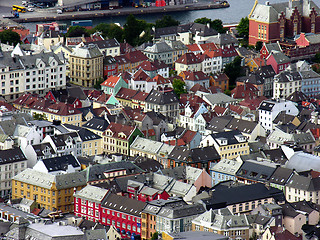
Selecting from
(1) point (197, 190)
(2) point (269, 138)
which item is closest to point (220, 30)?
(2) point (269, 138)

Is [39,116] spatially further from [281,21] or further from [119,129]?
[281,21]

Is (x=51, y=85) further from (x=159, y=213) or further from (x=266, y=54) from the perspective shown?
(x=159, y=213)

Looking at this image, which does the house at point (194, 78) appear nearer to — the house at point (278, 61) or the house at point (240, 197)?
the house at point (278, 61)

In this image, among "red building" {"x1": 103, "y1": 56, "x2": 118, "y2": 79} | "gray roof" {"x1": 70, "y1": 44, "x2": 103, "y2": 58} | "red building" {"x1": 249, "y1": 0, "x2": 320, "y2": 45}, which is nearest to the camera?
"gray roof" {"x1": 70, "y1": 44, "x2": 103, "y2": 58}

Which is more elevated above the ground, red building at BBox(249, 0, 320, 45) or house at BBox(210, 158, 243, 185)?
red building at BBox(249, 0, 320, 45)

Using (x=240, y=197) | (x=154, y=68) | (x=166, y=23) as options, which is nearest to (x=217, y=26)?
(x=166, y=23)

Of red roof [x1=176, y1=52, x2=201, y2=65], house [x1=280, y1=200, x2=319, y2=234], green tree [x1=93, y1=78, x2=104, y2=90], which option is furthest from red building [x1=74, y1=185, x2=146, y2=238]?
red roof [x1=176, y1=52, x2=201, y2=65]

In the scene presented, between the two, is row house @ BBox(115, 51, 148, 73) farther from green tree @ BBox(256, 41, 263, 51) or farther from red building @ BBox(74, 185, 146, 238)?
red building @ BBox(74, 185, 146, 238)
